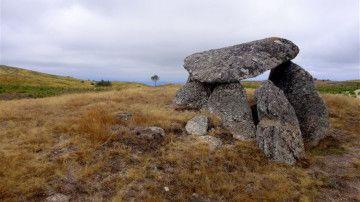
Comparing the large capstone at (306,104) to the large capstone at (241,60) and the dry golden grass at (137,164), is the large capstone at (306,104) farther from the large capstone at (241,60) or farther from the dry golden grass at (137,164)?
the large capstone at (241,60)

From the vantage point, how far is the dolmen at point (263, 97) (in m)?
18.7

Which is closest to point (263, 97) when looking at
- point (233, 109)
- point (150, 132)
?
point (233, 109)

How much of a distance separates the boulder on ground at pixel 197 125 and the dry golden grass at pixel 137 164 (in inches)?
21.3

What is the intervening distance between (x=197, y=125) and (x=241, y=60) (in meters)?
4.52

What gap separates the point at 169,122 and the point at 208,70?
3874mm

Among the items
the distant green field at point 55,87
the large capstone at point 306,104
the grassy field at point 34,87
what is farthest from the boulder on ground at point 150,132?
the distant green field at point 55,87

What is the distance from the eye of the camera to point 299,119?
2184cm

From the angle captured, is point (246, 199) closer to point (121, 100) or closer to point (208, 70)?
point (208, 70)

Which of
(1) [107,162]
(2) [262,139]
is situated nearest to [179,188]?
(1) [107,162]

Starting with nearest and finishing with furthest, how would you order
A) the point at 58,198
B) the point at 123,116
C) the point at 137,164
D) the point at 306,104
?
the point at 58,198 → the point at 137,164 → the point at 123,116 → the point at 306,104

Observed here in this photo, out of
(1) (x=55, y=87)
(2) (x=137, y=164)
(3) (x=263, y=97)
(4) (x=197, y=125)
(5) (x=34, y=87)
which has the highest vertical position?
(3) (x=263, y=97)

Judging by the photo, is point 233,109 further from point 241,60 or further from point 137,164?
point 137,164

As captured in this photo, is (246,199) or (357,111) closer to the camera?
(246,199)

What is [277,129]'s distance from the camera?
18234mm
